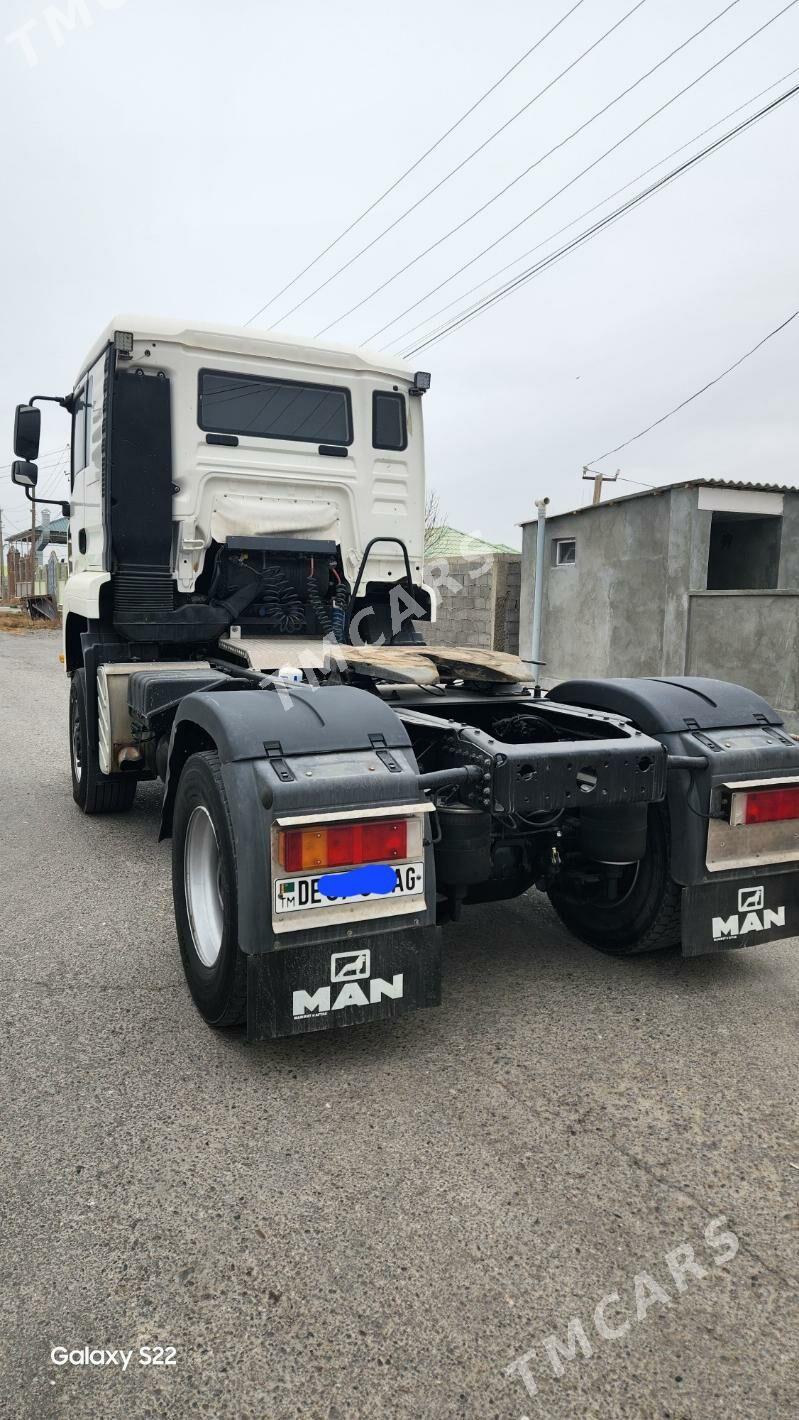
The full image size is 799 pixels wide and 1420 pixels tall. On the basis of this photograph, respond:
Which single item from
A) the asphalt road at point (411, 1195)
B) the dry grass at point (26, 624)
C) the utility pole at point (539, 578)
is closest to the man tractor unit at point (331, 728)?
the asphalt road at point (411, 1195)

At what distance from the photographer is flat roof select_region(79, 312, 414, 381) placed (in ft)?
18.5

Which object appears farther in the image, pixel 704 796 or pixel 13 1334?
pixel 704 796

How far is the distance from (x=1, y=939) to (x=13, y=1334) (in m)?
2.45

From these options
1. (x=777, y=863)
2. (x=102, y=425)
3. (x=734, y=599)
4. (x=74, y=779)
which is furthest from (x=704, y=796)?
(x=734, y=599)

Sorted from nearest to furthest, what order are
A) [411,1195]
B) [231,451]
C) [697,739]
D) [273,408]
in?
[411,1195] < [697,739] < [231,451] < [273,408]

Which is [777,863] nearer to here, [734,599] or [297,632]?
[297,632]

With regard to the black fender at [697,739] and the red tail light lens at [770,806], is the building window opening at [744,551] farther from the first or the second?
the red tail light lens at [770,806]

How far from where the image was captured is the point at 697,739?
3654 millimetres

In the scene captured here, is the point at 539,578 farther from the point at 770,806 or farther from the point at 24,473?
the point at 770,806

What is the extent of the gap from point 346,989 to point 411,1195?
0.67m

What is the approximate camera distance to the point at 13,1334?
1.97m

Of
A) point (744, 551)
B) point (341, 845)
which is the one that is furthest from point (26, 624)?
point (341, 845)

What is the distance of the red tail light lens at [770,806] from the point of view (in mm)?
3523

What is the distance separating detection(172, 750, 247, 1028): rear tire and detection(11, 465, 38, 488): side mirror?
13.2 feet
